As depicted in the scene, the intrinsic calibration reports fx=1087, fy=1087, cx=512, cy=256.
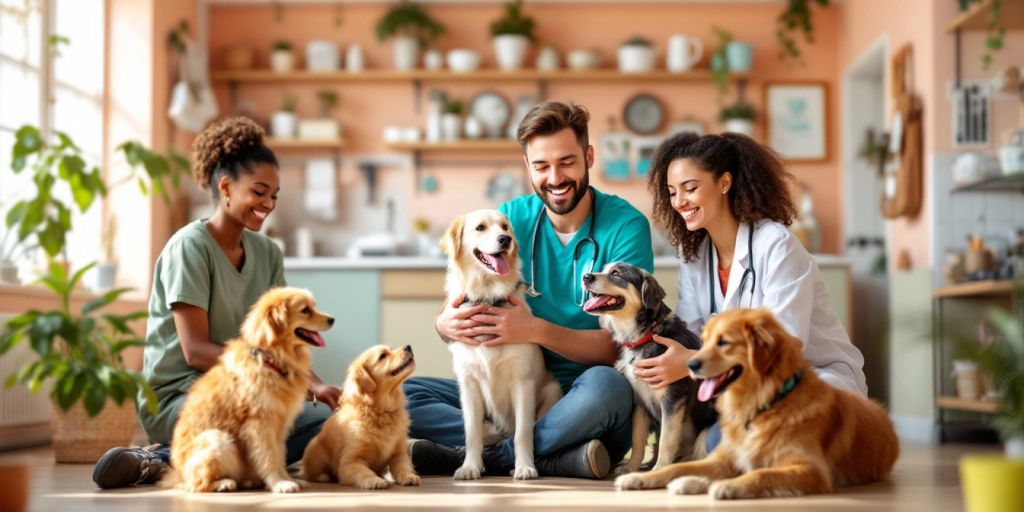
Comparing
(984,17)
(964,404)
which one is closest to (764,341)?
(964,404)

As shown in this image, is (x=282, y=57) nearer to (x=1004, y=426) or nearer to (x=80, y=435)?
(x=80, y=435)

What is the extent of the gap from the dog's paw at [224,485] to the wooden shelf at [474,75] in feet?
15.1

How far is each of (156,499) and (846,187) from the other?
5.50m

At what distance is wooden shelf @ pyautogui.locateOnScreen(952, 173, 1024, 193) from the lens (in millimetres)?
4844

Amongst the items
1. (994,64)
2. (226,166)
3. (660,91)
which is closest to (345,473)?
(226,166)

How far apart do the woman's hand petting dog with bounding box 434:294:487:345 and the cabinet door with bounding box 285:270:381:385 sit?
316cm

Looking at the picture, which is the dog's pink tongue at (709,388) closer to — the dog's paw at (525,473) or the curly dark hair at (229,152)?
the dog's paw at (525,473)

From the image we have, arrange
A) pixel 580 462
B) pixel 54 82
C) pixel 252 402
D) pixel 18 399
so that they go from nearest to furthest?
pixel 252 402 → pixel 580 462 → pixel 18 399 → pixel 54 82

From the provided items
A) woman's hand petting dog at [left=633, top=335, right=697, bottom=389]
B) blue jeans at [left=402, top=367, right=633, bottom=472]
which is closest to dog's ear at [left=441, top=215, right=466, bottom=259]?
blue jeans at [left=402, top=367, right=633, bottom=472]

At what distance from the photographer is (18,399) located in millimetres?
4805

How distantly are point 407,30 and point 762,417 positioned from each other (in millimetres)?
5056

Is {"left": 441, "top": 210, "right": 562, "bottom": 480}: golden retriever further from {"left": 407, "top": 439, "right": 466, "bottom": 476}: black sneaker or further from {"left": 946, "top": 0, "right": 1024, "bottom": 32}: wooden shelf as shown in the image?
{"left": 946, "top": 0, "right": 1024, "bottom": 32}: wooden shelf

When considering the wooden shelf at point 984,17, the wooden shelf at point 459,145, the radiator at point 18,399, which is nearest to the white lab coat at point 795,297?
the wooden shelf at point 984,17

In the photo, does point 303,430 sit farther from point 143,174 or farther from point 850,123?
point 850,123
